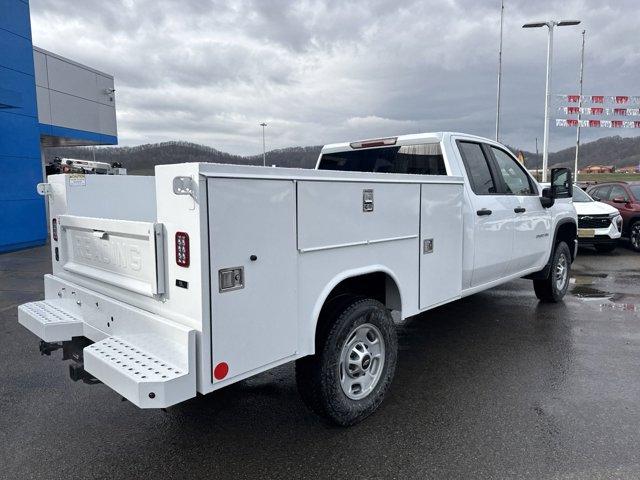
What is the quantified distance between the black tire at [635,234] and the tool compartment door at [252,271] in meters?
12.4

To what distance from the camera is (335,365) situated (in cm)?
318

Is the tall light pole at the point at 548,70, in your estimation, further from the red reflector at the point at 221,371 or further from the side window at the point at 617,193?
the red reflector at the point at 221,371

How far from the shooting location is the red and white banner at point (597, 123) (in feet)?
79.6

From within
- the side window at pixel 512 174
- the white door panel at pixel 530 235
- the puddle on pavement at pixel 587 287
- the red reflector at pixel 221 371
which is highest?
the side window at pixel 512 174

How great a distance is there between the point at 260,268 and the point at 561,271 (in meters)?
5.67

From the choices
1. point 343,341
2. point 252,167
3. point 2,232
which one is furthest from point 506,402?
point 2,232

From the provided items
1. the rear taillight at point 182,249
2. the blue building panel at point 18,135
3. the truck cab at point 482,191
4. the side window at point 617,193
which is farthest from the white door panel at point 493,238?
the blue building panel at point 18,135

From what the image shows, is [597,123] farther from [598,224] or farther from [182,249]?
[182,249]

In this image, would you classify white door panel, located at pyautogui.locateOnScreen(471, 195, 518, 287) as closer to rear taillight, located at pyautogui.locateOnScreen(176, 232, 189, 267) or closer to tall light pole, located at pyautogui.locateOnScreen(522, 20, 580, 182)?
rear taillight, located at pyautogui.locateOnScreen(176, 232, 189, 267)

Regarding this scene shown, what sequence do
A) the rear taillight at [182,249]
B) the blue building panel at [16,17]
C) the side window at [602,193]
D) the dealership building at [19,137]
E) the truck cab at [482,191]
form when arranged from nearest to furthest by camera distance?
the rear taillight at [182,249]
the truck cab at [482,191]
the blue building panel at [16,17]
the dealership building at [19,137]
the side window at [602,193]

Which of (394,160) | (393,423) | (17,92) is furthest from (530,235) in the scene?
(17,92)

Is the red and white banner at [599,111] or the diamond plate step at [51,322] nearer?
the diamond plate step at [51,322]

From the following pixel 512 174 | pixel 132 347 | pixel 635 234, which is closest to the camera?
pixel 132 347

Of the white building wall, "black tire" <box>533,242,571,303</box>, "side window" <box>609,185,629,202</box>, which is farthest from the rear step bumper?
the white building wall
